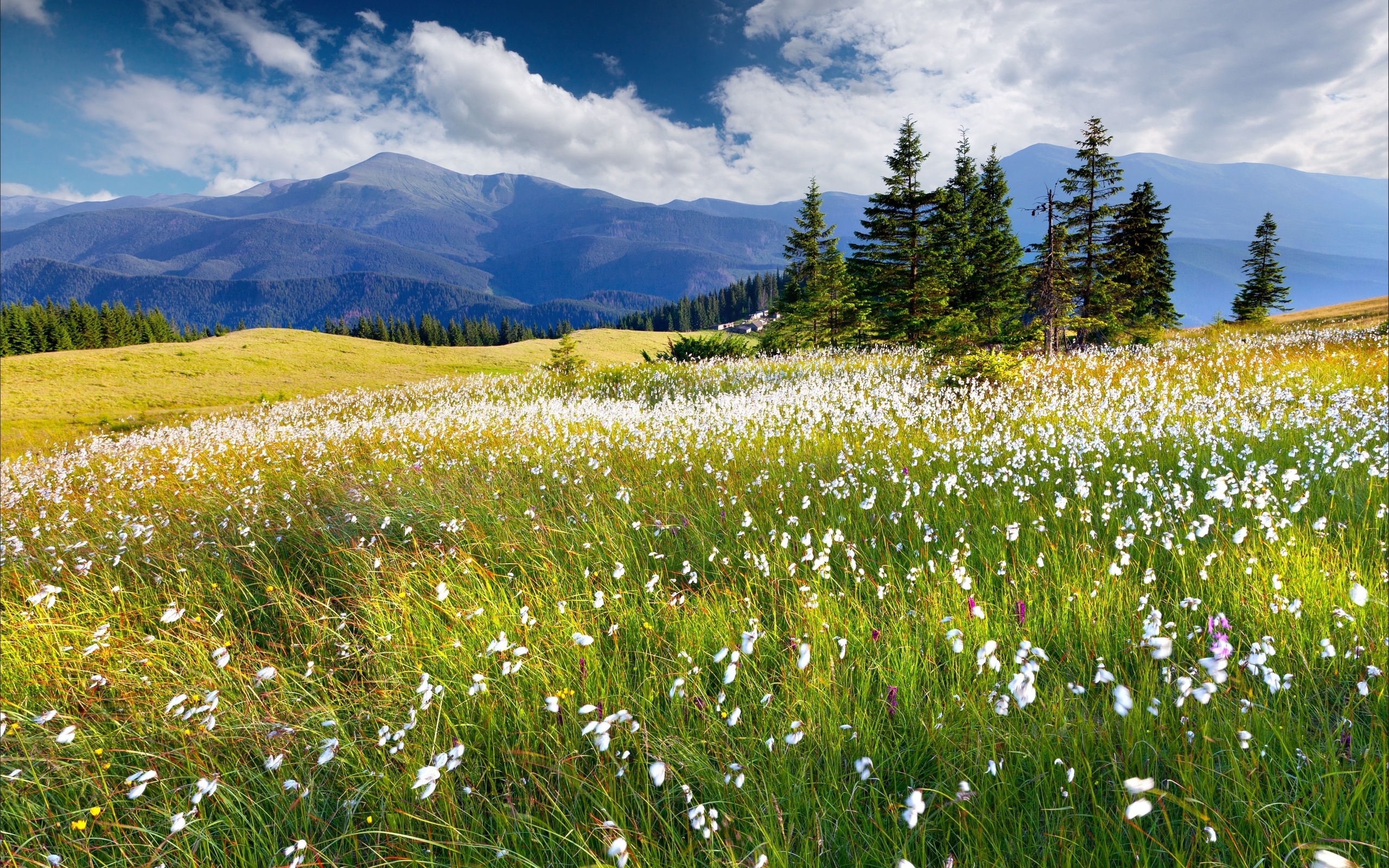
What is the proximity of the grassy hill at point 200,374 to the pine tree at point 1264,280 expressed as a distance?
4785 cm

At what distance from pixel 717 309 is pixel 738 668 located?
139559mm

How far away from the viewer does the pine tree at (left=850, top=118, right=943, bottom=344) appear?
2697cm

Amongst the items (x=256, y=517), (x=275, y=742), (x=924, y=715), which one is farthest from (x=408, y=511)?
(x=924, y=715)

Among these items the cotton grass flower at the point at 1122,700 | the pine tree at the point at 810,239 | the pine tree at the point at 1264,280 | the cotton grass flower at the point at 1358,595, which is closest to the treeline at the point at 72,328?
the pine tree at the point at 810,239

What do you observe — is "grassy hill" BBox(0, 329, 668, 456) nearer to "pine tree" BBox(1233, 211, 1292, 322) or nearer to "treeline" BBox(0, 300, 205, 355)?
"treeline" BBox(0, 300, 205, 355)

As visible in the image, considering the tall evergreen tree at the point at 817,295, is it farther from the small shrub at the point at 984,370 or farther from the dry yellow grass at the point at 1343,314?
the dry yellow grass at the point at 1343,314

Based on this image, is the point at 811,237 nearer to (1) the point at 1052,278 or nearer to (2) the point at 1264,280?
(1) the point at 1052,278

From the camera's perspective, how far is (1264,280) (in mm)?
42750

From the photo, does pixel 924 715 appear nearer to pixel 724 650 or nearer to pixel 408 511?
pixel 724 650

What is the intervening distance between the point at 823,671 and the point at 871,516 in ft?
6.98

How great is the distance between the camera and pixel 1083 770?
2.00 metres

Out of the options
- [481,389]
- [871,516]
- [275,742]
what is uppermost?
[481,389]

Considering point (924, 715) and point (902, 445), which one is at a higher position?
point (902, 445)

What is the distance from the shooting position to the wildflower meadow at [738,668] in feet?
6.13
